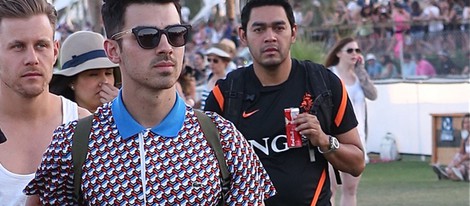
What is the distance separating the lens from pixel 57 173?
13.5 ft

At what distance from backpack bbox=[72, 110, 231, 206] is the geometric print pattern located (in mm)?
18

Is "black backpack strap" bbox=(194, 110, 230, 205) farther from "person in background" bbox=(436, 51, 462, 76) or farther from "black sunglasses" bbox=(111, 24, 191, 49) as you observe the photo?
"person in background" bbox=(436, 51, 462, 76)

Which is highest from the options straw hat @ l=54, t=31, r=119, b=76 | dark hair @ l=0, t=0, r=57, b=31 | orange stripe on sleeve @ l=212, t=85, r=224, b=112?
dark hair @ l=0, t=0, r=57, b=31

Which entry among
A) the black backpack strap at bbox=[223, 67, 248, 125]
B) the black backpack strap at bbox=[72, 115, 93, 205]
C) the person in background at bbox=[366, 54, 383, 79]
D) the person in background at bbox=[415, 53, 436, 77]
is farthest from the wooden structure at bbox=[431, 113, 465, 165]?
the black backpack strap at bbox=[72, 115, 93, 205]

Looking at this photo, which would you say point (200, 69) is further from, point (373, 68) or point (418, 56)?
point (418, 56)

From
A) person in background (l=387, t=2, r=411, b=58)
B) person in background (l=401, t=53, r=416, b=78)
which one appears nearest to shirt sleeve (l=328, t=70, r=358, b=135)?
person in background (l=401, t=53, r=416, b=78)

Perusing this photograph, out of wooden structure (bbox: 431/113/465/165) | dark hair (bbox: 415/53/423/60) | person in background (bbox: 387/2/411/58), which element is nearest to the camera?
wooden structure (bbox: 431/113/465/165)

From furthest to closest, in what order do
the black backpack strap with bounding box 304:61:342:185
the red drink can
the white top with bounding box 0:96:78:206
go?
the black backpack strap with bounding box 304:61:342:185 → the red drink can → the white top with bounding box 0:96:78:206

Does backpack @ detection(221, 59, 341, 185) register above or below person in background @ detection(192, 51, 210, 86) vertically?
below

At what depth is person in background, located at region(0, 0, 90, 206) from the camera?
4.86 metres

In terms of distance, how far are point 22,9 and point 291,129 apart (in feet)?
5.71

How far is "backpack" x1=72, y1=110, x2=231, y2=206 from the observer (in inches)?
160

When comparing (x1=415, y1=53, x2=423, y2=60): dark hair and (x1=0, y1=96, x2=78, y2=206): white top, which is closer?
(x1=0, y1=96, x2=78, y2=206): white top

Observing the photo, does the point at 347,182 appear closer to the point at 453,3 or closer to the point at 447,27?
the point at 447,27
